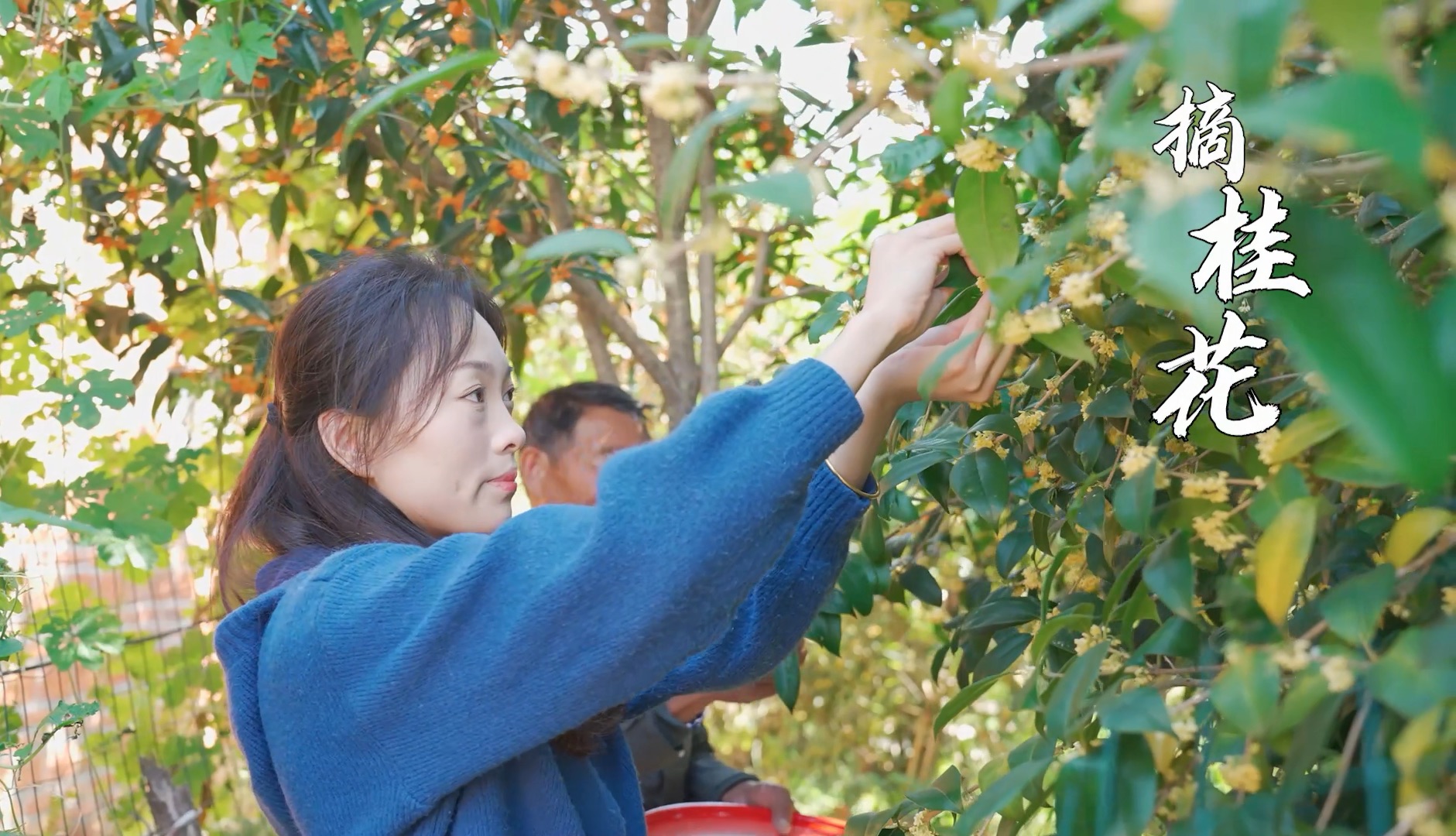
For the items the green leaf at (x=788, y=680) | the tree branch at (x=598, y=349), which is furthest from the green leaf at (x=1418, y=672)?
the tree branch at (x=598, y=349)

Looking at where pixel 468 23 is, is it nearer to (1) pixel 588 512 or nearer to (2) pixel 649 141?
(2) pixel 649 141

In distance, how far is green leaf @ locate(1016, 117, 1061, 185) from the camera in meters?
0.81

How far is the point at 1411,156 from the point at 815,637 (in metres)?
1.07

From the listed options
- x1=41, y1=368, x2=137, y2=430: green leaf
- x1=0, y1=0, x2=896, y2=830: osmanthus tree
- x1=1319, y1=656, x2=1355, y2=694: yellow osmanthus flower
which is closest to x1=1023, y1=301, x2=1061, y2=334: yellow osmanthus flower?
x1=1319, y1=656, x2=1355, y2=694: yellow osmanthus flower

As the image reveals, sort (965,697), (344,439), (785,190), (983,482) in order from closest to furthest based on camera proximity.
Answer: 1. (785,190)
2. (965,697)
3. (983,482)
4. (344,439)

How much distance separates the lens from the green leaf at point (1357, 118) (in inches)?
14.7

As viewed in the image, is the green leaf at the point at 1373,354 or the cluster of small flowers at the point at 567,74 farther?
the cluster of small flowers at the point at 567,74

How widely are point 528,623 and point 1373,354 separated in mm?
582

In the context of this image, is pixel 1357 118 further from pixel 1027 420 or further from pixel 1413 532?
pixel 1027 420

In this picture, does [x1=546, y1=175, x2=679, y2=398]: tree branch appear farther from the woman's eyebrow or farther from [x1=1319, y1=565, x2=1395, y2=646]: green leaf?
[x1=1319, y1=565, x2=1395, y2=646]: green leaf

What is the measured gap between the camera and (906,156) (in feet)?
3.26

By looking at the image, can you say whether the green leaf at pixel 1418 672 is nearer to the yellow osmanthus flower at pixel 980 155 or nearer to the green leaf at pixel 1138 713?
the green leaf at pixel 1138 713

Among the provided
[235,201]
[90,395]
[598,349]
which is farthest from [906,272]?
[235,201]

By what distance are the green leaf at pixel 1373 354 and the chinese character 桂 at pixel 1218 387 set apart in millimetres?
412
